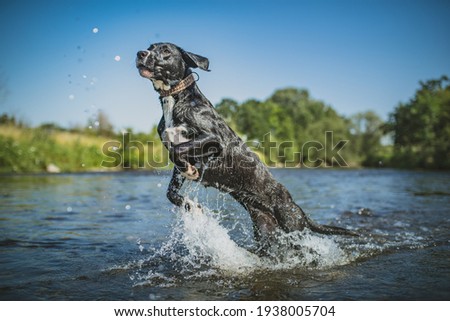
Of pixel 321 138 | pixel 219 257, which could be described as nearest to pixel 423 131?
pixel 321 138

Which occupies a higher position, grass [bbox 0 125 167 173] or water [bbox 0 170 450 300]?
grass [bbox 0 125 167 173]

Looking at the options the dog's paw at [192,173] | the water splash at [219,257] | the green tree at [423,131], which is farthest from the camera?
the green tree at [423,131]

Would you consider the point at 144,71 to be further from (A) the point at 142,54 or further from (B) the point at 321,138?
(B) the point at 321,138

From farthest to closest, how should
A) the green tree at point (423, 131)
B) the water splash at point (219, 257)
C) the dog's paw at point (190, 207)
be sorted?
the green tree at point (423, 131) → the dog's paw at point (190, 207) → the water splash at point (219, 257)

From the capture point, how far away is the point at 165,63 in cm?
437

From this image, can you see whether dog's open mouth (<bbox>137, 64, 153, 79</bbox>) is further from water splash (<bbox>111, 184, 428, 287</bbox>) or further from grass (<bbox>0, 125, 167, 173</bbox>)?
grass (<bbox>0, 125, 167, 173</bbox>)

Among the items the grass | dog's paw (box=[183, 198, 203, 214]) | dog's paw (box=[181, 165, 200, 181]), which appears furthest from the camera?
the grass

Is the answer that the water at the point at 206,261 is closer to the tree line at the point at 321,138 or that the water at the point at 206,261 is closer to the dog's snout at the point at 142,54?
the dog's snout at the point at 142,54

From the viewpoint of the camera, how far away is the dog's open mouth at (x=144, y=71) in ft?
14.2

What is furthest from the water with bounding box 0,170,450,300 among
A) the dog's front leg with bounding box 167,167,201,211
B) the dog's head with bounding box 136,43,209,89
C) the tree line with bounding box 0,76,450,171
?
the tree line with bounding box 0,76,450,171

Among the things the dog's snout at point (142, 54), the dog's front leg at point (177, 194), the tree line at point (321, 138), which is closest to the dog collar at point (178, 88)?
the dog's snout at point (142, 54)

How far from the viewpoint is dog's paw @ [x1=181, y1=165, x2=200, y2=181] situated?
14.4ft

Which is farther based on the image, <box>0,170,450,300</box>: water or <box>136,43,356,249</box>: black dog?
<box>136,43,356,249</box>: black dog
